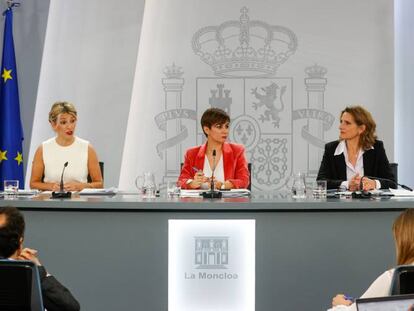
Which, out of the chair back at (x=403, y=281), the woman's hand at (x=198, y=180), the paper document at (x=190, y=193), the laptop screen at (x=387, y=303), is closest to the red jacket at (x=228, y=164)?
the woman's hand at (x=198, y=180)

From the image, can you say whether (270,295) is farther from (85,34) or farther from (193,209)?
(85,34)

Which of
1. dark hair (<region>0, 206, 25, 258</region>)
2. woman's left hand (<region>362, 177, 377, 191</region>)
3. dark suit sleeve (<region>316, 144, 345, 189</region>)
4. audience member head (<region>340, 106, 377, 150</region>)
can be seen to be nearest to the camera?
dark hair (<region>0, 206, 25, 258</region>)

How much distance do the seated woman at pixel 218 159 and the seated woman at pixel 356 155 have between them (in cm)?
57

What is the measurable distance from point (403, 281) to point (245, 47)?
444 cm

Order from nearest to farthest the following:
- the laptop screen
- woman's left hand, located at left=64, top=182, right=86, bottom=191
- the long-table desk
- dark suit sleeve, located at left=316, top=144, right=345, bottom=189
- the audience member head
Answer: the laptop screen → the long-table desk → woman's left hand, located at left=64, top=182, right=86, bottom=191 → the audience member head → dark suit sleeve, located at left=316, top=144, right=345, bottom=189

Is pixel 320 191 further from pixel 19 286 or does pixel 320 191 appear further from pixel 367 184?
pixel 19 286

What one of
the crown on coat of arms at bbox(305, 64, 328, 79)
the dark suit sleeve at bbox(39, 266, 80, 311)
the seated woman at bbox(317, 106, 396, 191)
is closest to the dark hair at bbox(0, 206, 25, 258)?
the dark suit sleeve at bbox(39, 266, 80, 311)

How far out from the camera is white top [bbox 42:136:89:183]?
4.67m

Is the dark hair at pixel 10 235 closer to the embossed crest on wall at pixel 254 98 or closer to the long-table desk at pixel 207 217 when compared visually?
the long-table desk at pixel 207 217

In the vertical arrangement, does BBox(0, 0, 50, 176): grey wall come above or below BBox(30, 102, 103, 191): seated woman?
above

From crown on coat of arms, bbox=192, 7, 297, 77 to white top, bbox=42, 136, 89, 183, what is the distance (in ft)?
6.51

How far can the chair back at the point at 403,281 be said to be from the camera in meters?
A: 2.10

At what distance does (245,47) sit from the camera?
249 inches

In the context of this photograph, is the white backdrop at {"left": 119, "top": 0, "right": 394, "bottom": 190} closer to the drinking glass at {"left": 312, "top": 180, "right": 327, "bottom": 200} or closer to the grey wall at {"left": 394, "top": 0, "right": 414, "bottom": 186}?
the grey wall at {"left": 394, "top": 0, "right": 414, "bottom": 186}
